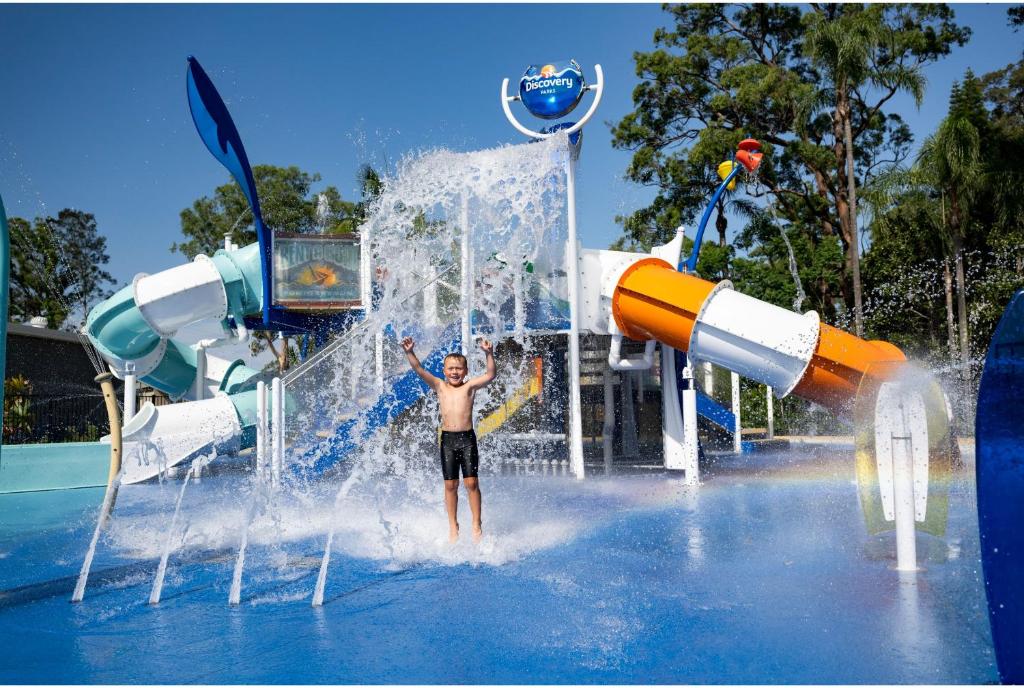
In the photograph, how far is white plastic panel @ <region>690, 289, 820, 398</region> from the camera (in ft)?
Answer: 26.7

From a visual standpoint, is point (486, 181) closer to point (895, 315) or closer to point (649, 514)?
point (649, 514)

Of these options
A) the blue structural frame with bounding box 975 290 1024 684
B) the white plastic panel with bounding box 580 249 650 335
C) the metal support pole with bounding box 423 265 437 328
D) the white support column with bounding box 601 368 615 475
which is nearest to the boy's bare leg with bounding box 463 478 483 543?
the blue structural frame with bounding box 975 290 1024 684

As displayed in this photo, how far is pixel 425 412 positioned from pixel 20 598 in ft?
26.2

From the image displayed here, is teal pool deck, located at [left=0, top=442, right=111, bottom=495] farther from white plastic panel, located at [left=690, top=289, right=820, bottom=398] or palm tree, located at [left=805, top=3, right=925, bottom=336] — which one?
palm tree, located at [left=805, top=3, right=925, bottom=336]

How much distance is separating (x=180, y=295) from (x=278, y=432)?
313 centimetres

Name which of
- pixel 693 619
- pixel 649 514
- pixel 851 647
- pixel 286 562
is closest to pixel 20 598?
pixel 286 562

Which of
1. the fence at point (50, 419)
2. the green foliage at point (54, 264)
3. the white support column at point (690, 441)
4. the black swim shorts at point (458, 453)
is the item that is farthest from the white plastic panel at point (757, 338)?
the green foliage at point (54, 264)

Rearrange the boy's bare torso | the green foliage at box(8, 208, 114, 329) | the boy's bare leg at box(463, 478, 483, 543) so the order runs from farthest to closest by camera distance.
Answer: the green foliage at box(8, 208, 114, 329)
the boy's bare torso
the boy's bare leg at box(463, 478, 483, 543)

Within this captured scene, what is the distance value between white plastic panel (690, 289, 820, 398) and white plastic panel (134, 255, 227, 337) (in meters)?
6.91

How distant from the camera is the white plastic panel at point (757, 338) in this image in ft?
26.7

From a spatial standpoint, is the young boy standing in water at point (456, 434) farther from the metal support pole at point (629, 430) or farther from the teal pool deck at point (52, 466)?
the teal pool deck at point (52, 466)

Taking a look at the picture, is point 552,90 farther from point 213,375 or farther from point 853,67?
point 853,67

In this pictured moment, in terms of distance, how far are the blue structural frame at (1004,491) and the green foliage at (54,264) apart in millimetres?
30099

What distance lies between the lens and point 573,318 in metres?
10.9
